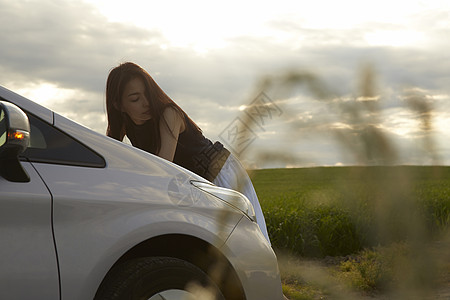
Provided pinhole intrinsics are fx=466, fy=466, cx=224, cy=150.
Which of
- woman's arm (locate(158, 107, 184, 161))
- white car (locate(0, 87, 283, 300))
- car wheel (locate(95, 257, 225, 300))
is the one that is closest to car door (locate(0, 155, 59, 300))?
white car (locate(0, 87, 283, 300))

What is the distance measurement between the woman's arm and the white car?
31.2 inches

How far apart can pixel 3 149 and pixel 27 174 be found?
20cm

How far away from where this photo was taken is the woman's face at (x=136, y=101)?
3400mm

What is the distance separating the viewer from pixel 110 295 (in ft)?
6.72

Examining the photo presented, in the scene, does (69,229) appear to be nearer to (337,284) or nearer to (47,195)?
(47,195)

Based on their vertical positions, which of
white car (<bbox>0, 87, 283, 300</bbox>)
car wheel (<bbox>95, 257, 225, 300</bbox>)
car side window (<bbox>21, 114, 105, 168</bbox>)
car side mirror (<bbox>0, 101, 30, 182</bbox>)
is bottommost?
car wheel (<bbox>95, 257, 225, 300</bbox>)

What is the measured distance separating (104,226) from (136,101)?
155 cm

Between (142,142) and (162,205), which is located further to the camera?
(142,142)

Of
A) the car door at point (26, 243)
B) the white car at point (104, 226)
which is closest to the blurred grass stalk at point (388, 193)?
the white car at point (104, 226)

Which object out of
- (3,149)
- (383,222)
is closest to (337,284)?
(383,222)

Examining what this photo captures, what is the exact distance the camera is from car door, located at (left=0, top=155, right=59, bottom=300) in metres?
1.79

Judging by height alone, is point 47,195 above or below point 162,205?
above

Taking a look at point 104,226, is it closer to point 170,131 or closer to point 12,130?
point 12,130

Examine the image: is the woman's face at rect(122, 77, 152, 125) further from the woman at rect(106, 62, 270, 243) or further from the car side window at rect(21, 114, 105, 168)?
the car side window at rect(21, 114, 105, 168)
